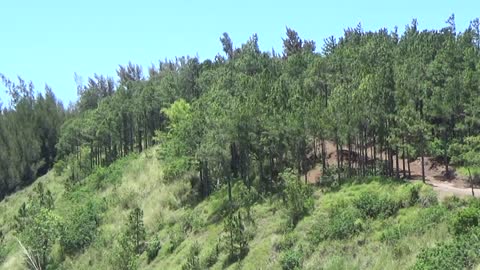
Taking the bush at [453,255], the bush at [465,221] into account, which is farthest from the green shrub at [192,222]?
the bush at [465,221]

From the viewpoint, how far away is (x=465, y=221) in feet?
91.6

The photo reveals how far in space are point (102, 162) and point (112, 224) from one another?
28.3 m

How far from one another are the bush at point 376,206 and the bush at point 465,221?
5726mm

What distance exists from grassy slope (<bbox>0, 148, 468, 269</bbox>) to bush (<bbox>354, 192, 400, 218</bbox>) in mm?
536

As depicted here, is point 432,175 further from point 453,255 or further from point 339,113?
point 453,255

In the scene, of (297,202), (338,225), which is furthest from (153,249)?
(338,225)

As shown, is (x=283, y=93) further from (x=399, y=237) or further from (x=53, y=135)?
(x=53, y=135)

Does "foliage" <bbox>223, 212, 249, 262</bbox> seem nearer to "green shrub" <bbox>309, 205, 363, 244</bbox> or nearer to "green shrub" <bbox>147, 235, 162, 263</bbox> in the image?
"green shrub" <bbox>309, 205, 363, 244</bbox>

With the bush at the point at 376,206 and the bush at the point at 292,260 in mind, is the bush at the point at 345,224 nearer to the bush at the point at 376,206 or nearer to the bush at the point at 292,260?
the bush at the point at 376,206

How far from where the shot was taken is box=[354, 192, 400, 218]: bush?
33938mm

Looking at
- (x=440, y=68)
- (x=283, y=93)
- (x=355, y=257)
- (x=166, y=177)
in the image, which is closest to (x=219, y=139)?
(x=283, y=93)

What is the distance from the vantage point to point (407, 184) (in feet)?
118

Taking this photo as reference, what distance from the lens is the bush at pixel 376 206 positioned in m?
33.9

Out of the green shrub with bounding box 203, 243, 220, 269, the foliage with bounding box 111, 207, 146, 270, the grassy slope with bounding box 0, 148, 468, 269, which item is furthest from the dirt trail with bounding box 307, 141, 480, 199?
the foliage with bounding box 111, 207, 146, 270
